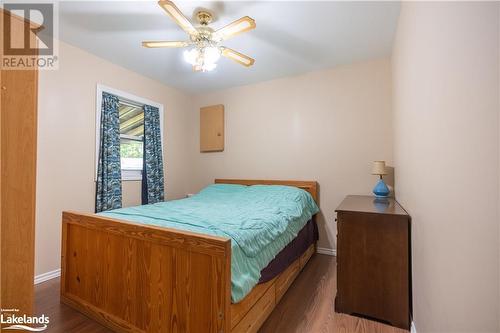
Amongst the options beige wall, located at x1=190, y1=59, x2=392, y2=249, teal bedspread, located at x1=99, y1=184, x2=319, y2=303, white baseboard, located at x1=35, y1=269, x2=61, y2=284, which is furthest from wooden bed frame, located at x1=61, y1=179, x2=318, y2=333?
beige wall, located at x1=190, y1=59, x2=392, y2=249

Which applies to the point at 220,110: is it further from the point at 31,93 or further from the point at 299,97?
the point at 31,93

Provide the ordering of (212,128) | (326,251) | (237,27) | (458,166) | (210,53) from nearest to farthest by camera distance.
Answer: (458,166), (237,27), (210,53), (326,251), (212,128)

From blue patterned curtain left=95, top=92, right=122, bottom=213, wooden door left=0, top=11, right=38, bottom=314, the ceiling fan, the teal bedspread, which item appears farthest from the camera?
blue patterned curtain left=95, top=92, right=122, bottom=213

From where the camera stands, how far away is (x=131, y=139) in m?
3.29

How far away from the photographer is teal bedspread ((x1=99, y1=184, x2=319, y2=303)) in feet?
4.32

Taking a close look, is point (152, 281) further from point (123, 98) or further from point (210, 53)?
point (123, 98)

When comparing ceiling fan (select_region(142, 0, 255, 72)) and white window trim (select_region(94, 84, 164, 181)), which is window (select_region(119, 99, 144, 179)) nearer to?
white window trim (select_region(94, 84, 164, 181))

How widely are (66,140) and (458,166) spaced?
322 centimetres

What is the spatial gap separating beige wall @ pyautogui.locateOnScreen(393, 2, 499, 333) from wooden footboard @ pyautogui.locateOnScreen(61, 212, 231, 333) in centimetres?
92

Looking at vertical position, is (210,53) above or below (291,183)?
above

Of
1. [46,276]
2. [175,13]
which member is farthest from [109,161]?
[175,13]

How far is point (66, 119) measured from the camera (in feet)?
8.11

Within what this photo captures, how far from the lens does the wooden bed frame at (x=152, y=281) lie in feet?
3.84

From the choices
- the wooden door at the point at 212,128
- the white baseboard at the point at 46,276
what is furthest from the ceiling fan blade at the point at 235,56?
the white baseboard at the point at 46,276
